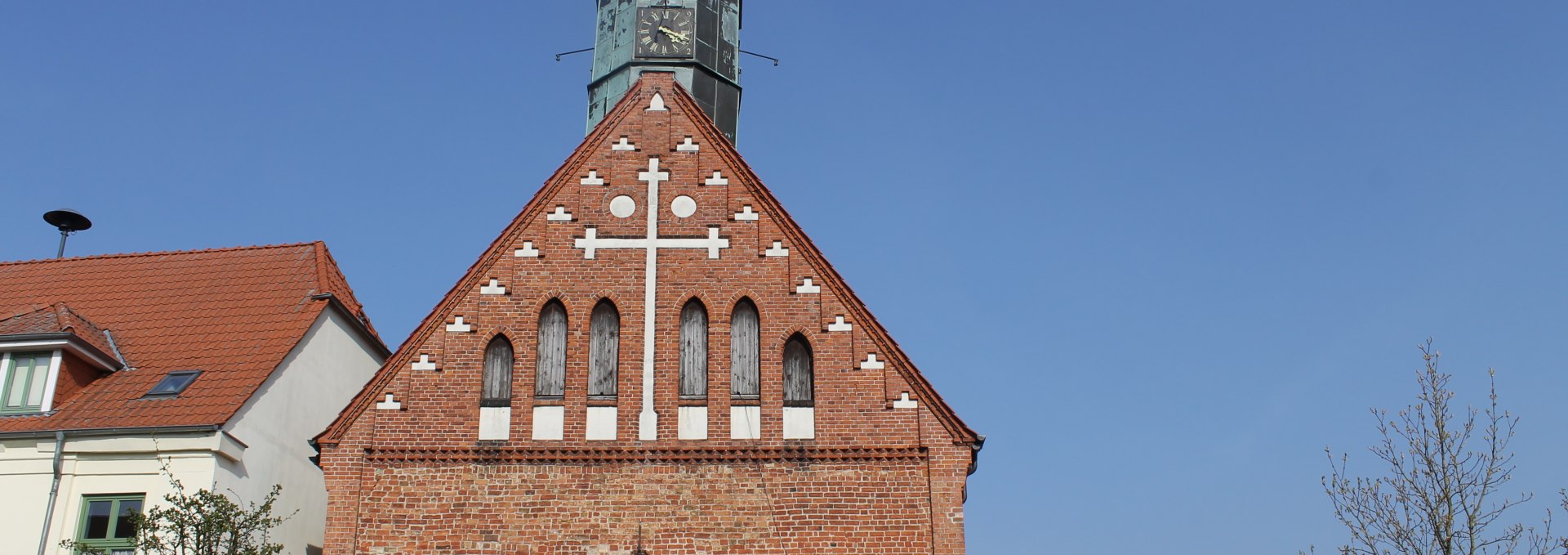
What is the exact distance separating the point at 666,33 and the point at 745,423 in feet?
32.0

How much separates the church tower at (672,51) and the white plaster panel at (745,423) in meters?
8.58

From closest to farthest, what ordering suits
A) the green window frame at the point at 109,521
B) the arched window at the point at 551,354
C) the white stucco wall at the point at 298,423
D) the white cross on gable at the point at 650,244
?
the arched window at the point at 551,354 → the white cross on gable at the point at 650,244 → the green window frame at the point at 109,521 → the white stucco wall at the point at 298,423

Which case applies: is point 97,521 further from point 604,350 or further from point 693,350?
point 693,350

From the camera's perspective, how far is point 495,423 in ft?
61.8

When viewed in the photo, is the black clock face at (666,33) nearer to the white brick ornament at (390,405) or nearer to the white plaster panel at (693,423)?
the white plaster panel at (693,423)

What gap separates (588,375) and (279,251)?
9.86 m

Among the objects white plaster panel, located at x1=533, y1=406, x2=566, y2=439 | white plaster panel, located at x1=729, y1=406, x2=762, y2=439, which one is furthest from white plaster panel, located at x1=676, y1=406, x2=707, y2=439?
white plaster panel, located at x1=533, y1=406, x2=566, y2=439

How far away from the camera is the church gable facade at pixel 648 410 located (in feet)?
60.1

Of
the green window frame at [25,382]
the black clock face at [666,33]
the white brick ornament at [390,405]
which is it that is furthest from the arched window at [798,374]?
the green window frame at [25,382]

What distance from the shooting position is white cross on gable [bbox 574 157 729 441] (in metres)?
19.4

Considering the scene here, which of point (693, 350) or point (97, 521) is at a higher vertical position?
point (693, 350)

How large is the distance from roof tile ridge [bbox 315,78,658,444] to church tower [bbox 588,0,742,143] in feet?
16.2

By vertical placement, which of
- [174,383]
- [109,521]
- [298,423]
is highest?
[174,383]

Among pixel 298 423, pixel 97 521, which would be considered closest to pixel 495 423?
pixel 298 423
